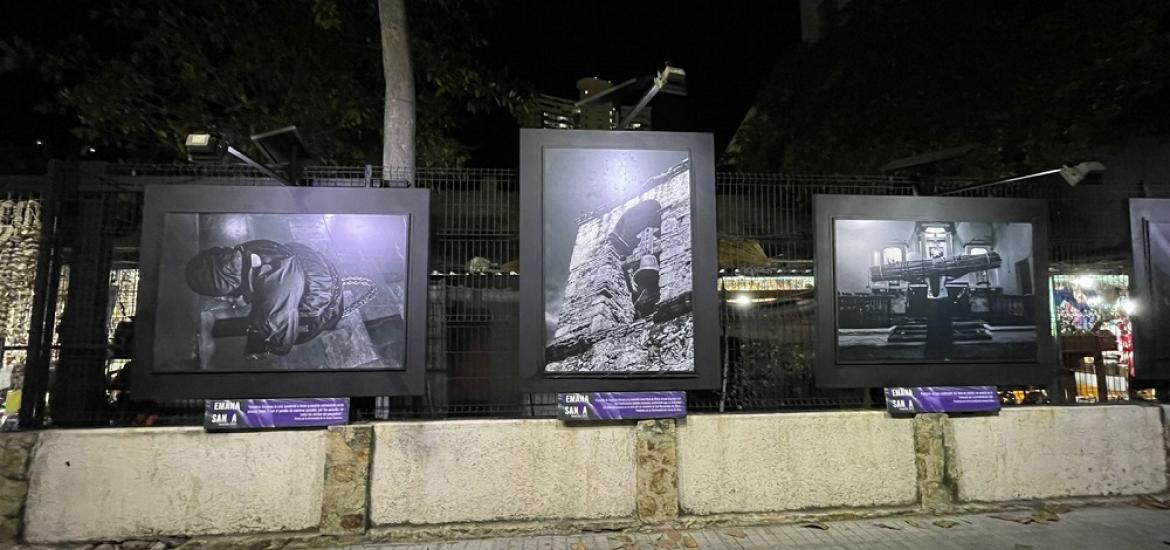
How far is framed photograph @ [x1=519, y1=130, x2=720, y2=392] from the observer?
17.7 ft

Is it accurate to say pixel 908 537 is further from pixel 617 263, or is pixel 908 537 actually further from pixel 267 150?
pixel 267 150

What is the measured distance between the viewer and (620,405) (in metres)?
5.43

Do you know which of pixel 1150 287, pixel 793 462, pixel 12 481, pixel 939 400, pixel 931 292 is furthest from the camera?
pixel 1150 287

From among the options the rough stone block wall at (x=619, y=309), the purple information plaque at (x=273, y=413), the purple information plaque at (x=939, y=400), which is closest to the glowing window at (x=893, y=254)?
the purple information plaque at (x=939, y=400)

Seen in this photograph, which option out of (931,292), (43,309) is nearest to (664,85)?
(931,292)

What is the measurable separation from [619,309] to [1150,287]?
617 cm

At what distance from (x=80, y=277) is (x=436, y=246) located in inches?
129

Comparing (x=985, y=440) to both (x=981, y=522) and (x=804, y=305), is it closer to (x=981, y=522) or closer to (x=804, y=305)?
(x=981, y=522)

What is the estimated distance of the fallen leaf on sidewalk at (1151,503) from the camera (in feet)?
19.3

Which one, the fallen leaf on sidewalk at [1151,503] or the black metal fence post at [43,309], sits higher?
the black metal fence post at [43,309]

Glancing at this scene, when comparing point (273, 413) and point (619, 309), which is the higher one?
point (619, 309)

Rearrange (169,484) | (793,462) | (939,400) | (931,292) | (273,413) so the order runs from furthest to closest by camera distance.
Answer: (931,292) < (939,400) < (793,462) < (273,413) < (169,484)

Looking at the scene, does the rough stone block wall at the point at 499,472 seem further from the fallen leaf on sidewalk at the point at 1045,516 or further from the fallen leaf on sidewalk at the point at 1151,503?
the fallen leaf on sidewalk at the point at 1151,503

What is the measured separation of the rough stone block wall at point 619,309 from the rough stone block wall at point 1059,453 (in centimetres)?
308
